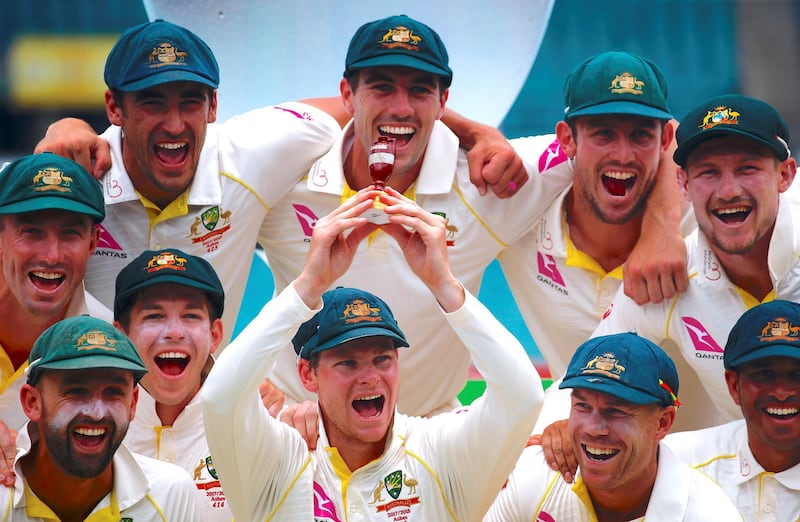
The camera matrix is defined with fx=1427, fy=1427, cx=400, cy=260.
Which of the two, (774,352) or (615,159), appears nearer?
(774,352)

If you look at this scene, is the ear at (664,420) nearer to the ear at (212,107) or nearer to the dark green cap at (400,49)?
the dark green cap at (400,49)

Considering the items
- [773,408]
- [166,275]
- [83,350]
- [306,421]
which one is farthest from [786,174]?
[83,350]

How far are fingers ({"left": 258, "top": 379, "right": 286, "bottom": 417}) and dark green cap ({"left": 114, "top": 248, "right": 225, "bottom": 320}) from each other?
0.45 m

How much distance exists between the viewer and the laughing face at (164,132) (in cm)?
457

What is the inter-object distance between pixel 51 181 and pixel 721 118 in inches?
81.1

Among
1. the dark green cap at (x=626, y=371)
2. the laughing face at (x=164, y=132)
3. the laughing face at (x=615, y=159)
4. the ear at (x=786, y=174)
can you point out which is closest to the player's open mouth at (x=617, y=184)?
the laughing face at (x=615, y=159)

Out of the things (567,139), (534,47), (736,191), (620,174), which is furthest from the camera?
(534,47)

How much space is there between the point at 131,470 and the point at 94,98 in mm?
2746

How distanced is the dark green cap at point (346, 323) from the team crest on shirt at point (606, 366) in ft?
1.74

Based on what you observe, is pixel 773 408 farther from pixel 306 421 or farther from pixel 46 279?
pixel 46 279

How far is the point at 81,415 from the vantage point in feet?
12.5

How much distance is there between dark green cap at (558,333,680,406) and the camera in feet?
13.1

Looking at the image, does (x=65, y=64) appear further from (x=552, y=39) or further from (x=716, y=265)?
(x=716, y=265)

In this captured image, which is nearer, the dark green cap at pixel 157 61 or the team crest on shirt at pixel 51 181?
the team crest on shirt at pixel 51 181
